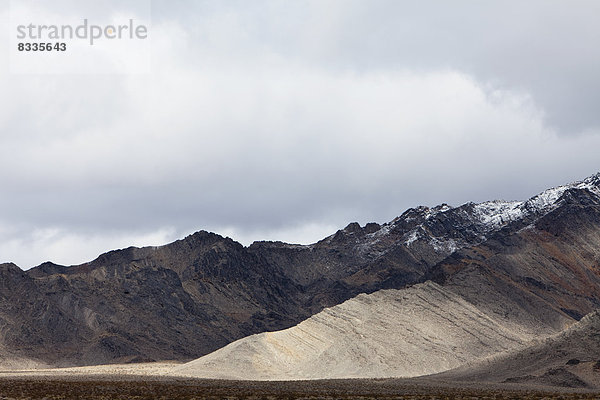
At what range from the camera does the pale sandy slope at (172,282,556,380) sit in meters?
129

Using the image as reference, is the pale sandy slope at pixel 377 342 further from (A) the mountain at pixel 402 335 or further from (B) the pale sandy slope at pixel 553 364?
(B) the pale sandy slope at pixel 553 364

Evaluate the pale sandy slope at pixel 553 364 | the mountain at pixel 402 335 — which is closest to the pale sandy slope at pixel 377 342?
the mountain at pixel 402 335

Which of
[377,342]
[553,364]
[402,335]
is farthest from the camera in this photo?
[402,335]

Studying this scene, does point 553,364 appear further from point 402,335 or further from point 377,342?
point 402,335

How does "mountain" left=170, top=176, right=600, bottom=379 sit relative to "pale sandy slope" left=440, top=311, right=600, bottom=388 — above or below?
above

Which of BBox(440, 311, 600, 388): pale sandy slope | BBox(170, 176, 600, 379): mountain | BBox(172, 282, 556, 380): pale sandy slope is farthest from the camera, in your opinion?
BBox(170, 176, 600, 379): mountain

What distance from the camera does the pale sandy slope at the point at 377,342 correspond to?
129125 millimetres

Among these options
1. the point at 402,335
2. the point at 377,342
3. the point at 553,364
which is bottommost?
the point at 553,364

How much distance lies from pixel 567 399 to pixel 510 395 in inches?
300

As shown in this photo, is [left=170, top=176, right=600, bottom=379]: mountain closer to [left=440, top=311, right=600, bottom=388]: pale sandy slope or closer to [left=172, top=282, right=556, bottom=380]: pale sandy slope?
[left=172, top=282, right=556, bottom=380]: pale sandy slope

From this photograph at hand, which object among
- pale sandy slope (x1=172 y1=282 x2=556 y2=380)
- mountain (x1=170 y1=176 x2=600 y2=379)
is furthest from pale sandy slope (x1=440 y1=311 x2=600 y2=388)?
mountain (x1=170 y1=176 x2=600 y2=379)

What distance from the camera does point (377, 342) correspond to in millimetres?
Result: 136000

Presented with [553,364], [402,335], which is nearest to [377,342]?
[402,335]

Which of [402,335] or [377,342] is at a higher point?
[402,335]
